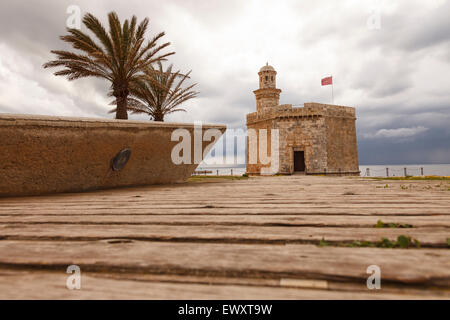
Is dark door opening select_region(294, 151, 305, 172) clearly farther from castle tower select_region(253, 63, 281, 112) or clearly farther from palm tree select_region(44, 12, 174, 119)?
palm tree select_region(44, 12, 174, 119)

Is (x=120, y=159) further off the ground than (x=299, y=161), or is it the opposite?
(x=299, y=161)

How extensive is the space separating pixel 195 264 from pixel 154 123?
473cm

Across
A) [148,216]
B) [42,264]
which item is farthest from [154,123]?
[42,264]

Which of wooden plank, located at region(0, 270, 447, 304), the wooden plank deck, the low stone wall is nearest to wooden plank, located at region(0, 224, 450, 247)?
the wooden plank deck

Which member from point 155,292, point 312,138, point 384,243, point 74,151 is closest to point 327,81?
point 312,138

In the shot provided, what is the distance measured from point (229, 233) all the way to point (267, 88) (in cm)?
2796

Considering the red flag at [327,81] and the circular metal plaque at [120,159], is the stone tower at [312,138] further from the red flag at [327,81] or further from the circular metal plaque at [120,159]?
the circular metal plaque at [120,159]

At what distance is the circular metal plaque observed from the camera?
539 cm

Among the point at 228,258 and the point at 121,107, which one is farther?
the point at 121,107

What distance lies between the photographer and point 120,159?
5.47m

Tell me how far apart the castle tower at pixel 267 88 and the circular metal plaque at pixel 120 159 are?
23608mm

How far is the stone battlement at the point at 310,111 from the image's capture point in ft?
78.9

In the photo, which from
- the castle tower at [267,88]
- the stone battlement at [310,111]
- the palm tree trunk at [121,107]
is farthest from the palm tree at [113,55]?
the castle tower at [267,88]

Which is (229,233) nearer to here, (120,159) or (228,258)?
(228,258)
